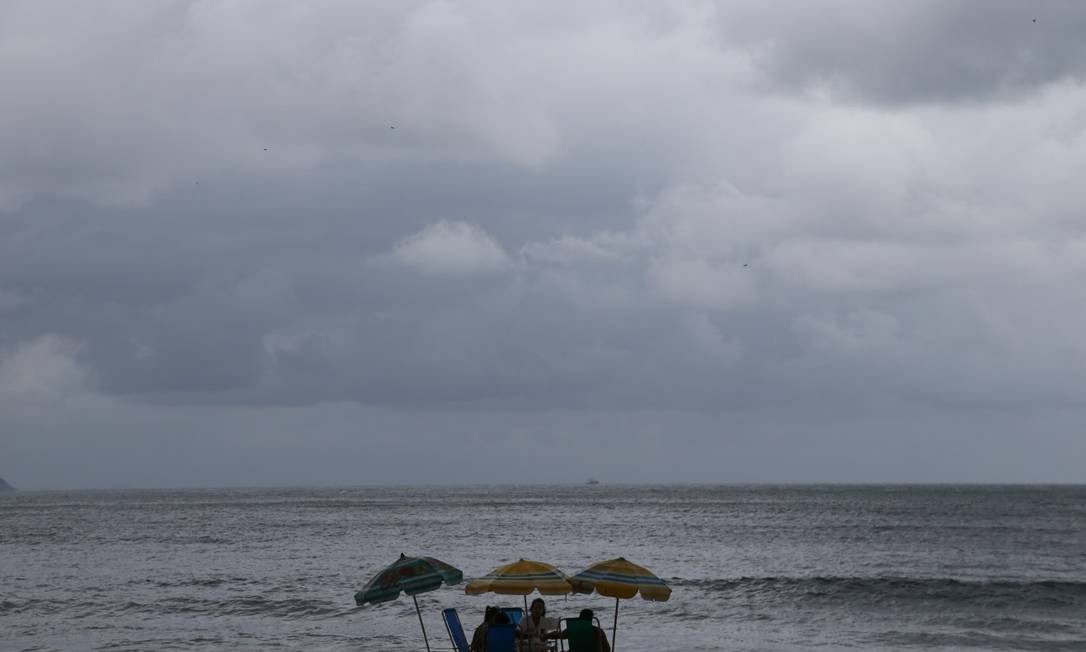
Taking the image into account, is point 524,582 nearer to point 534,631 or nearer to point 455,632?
point 534,631

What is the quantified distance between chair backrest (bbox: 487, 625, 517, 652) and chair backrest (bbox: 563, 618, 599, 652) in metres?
1.07

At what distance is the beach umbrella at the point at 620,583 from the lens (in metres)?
21.7

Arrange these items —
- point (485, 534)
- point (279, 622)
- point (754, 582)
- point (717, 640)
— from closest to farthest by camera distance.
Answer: point (717, 640)
point (279, 622)
point (754, 582)
point (485, 534)

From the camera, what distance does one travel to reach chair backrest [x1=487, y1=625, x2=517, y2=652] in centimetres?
2277

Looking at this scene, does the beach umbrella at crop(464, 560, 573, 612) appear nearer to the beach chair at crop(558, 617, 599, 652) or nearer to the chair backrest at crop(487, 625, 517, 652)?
the beach chair at crop(558, 617, 599, 652)

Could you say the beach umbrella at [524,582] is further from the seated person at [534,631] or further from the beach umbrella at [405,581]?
the seated person at [534,631]

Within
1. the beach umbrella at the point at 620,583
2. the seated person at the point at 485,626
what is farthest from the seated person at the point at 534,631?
the beach umbrella at the point at 620,583

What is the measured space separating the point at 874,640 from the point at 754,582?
15254 millimetres

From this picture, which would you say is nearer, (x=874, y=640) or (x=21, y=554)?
(x=874, y=640)

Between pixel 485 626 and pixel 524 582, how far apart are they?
1775mm

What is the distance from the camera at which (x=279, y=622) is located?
123ft

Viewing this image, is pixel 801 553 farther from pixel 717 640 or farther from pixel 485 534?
pixel 717 640

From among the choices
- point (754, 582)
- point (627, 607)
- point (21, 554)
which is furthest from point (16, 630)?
point (21, 554)

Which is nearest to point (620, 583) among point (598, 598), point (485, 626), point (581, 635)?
point (581, 635)
